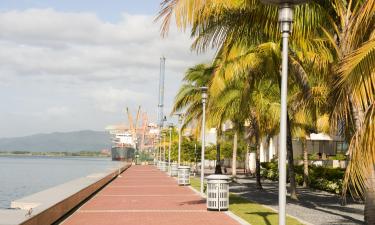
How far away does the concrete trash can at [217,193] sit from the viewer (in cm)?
1738

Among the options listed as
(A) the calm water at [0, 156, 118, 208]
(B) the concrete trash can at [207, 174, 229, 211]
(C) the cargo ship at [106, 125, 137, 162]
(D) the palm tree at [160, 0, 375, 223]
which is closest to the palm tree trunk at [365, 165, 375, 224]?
(D) the palm tree at [160, 0, 375, 223]

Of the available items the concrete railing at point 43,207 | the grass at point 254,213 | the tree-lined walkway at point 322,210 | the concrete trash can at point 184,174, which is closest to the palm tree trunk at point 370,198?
the grass at point 254,213

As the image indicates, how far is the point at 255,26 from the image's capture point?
50.8 ft

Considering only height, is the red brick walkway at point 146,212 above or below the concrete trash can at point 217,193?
below

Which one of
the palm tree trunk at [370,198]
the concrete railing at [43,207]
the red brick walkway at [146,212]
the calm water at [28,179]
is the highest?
the palm tree trunk at [370,198]

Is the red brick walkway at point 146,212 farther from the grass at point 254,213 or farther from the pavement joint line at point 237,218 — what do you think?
the grass at point 254,213

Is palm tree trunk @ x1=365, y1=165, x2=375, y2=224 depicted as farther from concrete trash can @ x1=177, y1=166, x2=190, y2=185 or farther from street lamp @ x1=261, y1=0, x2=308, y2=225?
concrete trash can @ x1=177, y1=166, x2=190, y2=185

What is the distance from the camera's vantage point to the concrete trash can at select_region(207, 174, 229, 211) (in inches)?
684

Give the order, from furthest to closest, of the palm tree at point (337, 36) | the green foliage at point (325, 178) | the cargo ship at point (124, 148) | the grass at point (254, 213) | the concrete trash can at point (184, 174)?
the cargo ship at point (124, 148) → the concrete trash can at point (184, 174) → the green foliage at point (325, 178) → the grass at point (254, 213) → the palm tree at point (337, 36)

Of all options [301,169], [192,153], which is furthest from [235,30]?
[192,153]

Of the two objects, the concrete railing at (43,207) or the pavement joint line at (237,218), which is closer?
the concrete railing at (43,207)

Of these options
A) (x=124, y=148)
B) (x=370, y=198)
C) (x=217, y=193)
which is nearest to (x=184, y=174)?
(x=217, y=193)

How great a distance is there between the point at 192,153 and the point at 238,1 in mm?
51459

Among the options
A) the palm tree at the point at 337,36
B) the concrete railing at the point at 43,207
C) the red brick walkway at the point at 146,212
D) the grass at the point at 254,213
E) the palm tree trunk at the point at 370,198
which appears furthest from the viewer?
the grass at the point at 254,213
